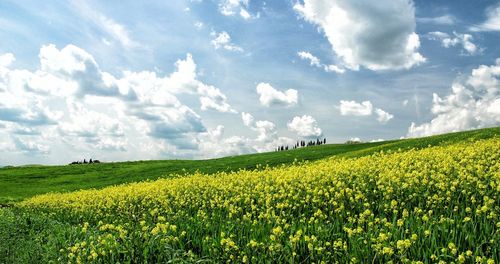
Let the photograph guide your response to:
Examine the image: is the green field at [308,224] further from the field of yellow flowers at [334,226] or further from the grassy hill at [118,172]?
the grassy hill at [118,172]

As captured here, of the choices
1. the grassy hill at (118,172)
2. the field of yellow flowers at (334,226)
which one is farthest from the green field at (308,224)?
the grassy hill at (118,172)

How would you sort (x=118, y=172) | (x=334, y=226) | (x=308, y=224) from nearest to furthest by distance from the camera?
(x=334, y=226)
(x=308, y=224)
(x=118, y=172)

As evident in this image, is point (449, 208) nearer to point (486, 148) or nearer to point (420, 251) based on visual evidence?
point (420, 251)

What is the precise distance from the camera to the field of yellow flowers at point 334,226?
27.0 ft

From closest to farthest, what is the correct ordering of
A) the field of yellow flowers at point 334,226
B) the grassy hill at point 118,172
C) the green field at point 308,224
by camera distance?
the field of yellow flowers at point 334,226
the green field at point 308,224
the grassy hill at point 118,172

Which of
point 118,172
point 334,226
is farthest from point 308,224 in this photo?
point 118,172

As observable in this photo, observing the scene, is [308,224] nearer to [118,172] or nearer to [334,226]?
[334,226]

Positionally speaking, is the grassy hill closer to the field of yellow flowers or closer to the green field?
the green field

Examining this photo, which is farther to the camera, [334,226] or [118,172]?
[118,172]

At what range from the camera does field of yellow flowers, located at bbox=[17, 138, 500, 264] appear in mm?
8227

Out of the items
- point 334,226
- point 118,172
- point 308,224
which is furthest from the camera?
point 118,172

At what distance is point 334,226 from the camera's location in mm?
10414

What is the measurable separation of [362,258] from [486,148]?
1577 centimetres

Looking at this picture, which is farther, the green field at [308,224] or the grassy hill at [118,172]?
the grassy hill at [118,172]
